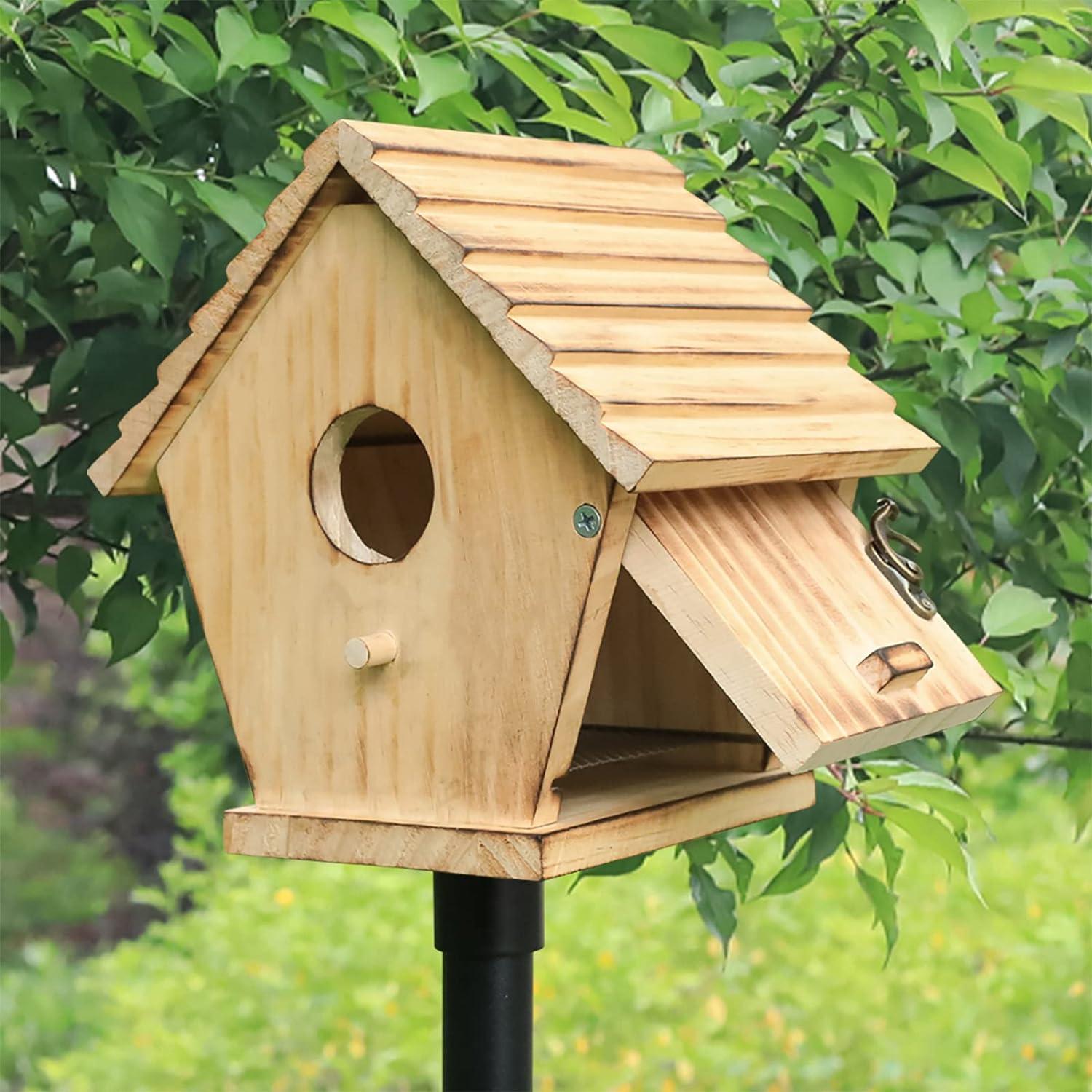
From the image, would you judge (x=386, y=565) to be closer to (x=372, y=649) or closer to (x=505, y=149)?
(x=372, y=649)

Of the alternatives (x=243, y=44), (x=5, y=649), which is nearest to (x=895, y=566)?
(x=243, y=44)

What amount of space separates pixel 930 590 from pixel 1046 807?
15.4 ft

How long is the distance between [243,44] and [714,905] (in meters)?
1.01

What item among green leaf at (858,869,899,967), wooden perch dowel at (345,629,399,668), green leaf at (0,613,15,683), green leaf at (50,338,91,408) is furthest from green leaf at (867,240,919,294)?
green leaf at (0,613,15,683)

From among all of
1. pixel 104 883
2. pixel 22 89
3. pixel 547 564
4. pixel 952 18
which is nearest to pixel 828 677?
pixel 547 564

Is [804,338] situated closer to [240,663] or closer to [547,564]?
[547,564]

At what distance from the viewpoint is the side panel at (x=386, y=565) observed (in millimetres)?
1283

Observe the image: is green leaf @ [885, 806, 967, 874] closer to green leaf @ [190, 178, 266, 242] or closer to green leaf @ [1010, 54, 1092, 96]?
green leaf @ [1010, 54, 1092, 96]

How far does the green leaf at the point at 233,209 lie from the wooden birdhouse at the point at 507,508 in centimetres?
8

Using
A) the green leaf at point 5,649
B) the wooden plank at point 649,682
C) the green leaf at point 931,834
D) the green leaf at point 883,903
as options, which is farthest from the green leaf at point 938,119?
the green leaf at point 5,649

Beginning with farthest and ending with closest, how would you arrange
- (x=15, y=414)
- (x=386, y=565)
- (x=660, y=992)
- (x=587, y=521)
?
1. (x=660, y=992)
2. (x=15, y=414)
3. (x=386, y=565)
4. (x=587, y=521)

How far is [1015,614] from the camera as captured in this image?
1.73 metres

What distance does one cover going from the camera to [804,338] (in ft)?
5.09

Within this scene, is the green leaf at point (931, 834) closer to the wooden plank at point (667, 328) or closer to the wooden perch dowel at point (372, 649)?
the wooden plank at point (667, 328)
